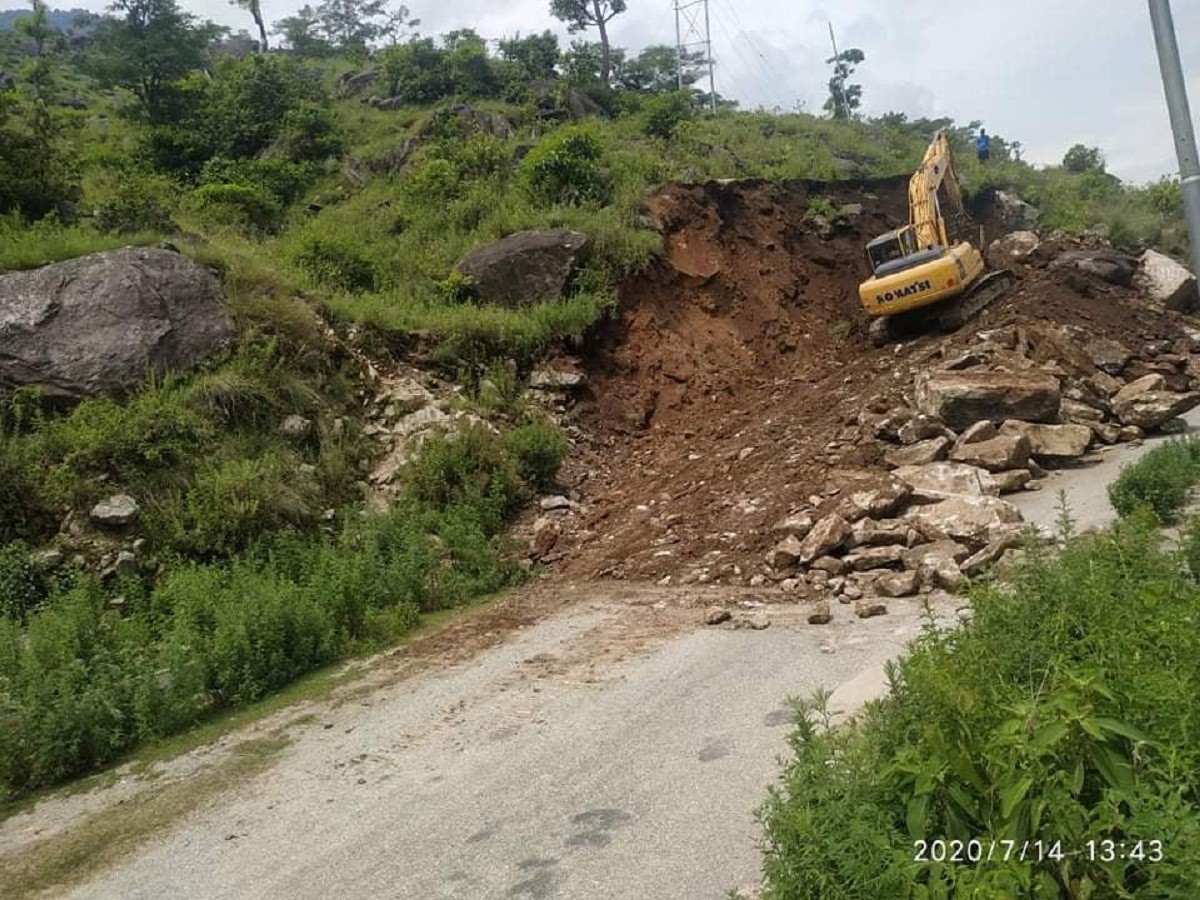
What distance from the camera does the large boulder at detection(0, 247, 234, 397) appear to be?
32.2 ft

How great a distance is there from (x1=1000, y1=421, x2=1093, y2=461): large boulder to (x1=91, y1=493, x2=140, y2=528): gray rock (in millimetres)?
9801

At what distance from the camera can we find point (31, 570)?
8.11 m

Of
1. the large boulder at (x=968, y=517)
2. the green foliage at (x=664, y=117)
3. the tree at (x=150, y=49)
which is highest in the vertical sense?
the tree at (x=150, y=49)

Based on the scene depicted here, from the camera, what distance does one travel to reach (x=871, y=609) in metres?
6.63

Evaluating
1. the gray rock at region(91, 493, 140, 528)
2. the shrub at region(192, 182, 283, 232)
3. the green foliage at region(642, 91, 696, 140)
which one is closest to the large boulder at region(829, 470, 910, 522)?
the gray rock at region(91, 493, 140, 528)

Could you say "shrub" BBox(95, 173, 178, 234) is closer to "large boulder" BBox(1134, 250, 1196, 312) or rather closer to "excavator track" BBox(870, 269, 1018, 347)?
"excavator track" BBox(870, 269, 1018, 347)

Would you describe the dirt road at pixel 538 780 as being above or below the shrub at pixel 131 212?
below

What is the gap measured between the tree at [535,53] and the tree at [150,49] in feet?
37.3

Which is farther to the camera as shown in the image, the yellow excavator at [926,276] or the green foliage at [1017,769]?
the yellow excavator at [926,276]

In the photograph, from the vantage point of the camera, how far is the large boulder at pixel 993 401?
35.4 ft

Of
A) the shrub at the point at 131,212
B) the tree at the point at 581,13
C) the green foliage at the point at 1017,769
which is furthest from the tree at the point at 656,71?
the green foliage at the point at 1017,769

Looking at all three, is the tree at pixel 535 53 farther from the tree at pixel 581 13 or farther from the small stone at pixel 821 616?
the small stone at pixel 821 616

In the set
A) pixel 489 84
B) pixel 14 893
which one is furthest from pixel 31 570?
pixel 489 84
